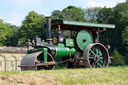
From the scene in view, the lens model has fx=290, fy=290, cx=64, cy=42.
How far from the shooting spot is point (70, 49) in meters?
16.0

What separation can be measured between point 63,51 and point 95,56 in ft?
6.57

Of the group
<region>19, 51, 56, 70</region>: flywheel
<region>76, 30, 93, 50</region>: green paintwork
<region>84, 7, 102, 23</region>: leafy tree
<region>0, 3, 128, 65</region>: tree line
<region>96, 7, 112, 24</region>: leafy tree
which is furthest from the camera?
<region>84, 7, 102, 23</region>: leafy tree

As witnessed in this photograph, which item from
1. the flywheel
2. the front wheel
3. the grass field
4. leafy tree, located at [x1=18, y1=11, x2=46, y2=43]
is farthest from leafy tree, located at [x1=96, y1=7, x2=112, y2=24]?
the grass field

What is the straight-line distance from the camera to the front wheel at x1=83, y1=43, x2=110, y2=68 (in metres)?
15.8

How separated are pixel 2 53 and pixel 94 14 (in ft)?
101

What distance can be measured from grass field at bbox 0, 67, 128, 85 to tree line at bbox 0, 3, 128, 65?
37229mm

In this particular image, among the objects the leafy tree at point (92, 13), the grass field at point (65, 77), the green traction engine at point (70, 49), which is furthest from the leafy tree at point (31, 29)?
the grass field at point (65, 77)

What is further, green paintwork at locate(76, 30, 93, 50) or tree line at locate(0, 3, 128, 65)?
tree line at locate(0, 3, 128, 65)

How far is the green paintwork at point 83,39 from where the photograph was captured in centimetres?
1639

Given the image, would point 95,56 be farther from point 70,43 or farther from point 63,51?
point 63,51

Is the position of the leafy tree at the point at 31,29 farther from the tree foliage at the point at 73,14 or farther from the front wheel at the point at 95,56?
the front wheel at the point at 95,56

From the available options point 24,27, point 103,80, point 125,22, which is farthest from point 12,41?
point 103,80

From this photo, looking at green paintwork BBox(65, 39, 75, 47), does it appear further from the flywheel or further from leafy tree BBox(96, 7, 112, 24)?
leafy tree BBox(96, 7, 112, 24)

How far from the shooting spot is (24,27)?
2899 inches
